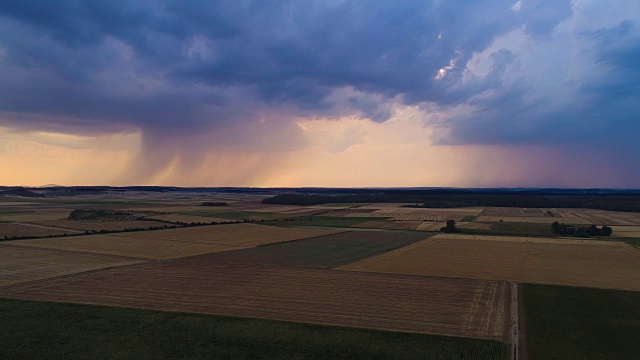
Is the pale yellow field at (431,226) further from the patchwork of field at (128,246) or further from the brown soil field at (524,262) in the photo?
the patchwork of field at (128,246)

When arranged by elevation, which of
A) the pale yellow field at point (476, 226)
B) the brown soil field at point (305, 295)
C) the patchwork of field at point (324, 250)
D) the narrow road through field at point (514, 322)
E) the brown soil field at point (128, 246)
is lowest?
the narrow road through field at point (514, 322)

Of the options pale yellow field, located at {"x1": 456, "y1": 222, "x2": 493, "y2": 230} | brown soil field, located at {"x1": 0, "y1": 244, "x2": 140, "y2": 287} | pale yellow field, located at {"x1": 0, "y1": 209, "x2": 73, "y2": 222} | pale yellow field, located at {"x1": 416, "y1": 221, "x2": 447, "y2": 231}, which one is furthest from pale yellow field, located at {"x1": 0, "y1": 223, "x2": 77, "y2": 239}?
pale yellow field, located at {"x1": 456, "y1": 222, "x2": 493, "y2": 230}

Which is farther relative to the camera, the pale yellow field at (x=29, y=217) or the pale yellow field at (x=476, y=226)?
the pale yellow field at (x=29, y=217)

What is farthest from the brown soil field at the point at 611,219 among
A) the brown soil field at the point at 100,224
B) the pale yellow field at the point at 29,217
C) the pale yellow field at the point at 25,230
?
the pale yellow field at the point at 29,217

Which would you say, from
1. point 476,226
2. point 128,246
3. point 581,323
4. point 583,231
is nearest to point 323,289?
point 581,323

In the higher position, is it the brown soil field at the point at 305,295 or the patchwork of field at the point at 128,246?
the patchwork of field at the point at 128,246

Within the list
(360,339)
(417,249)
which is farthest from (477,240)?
(360,339)

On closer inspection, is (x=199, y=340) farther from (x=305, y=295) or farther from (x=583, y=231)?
(x=583, y=231)
